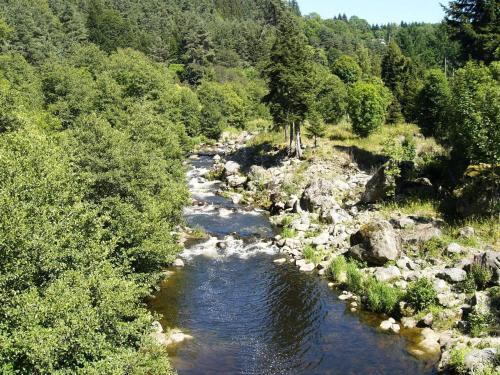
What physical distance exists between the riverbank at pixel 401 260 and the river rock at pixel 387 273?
0.23 feet

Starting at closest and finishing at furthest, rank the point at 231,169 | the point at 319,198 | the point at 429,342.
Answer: the point at 429,342
the point at 319,198
the point at 231,169

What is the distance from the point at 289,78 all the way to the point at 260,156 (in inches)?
571

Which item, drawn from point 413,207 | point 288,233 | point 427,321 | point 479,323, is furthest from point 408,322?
point 413,207

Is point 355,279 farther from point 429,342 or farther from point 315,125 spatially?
point 315,125

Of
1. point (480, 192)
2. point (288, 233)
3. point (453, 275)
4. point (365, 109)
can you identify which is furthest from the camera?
point (365, 109)

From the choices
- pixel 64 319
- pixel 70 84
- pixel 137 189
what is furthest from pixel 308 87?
pixel 64 319

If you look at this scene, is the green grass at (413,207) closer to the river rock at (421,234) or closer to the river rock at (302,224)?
the river rock at (421,234)

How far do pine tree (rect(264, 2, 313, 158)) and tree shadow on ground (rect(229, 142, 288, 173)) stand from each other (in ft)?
17.3

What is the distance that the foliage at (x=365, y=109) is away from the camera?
67.6 meters

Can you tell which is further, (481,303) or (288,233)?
(288,233)

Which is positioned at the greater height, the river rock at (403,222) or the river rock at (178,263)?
the river rock at (403,222)

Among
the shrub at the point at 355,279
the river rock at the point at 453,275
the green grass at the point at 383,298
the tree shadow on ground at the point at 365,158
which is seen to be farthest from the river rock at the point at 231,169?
the river rock at the point at 453,275

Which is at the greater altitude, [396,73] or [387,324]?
[396,73]

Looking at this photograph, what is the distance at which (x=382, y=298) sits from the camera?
30.5 meters
